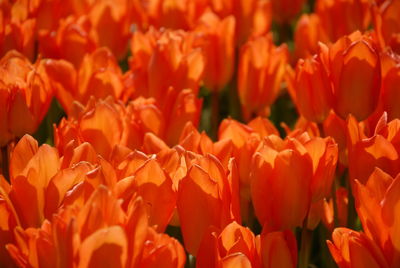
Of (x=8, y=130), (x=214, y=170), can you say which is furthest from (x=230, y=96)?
(x=214, y=170)

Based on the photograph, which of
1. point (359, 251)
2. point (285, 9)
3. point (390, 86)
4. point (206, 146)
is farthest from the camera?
point (285, 9)

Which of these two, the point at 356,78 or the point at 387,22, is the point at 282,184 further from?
the point at 387,22

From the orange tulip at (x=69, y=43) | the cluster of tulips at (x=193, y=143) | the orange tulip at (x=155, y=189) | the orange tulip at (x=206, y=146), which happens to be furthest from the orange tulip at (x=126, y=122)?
the orange tulip at (x=69, y=43)

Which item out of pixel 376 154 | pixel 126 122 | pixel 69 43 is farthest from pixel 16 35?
pixel 376 154

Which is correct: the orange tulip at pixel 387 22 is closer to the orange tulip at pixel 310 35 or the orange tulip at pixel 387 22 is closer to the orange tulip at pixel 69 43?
the orange tulip at pixel 310 35

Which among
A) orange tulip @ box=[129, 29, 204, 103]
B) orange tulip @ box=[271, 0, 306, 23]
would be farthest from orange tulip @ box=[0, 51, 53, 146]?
orange tulip @ box=[271, 0, 306, 23]

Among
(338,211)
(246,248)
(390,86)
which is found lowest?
(338,211)

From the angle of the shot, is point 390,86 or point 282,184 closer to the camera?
point 282,184

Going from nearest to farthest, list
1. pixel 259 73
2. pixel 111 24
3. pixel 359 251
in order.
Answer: pixel 359 251 → pixel 259 73 → pixel 111 24
